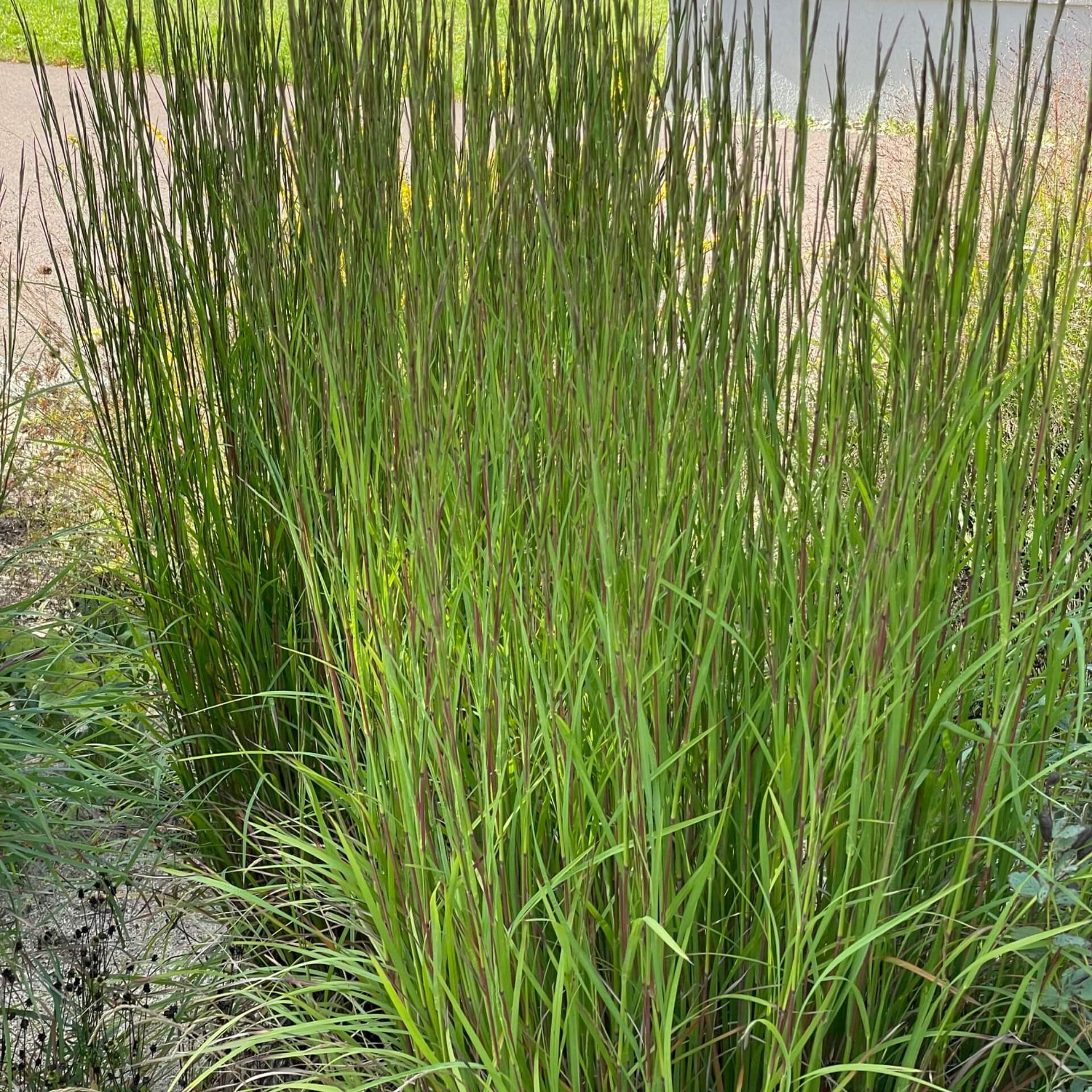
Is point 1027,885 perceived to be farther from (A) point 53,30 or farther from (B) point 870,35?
(A) point 53,30

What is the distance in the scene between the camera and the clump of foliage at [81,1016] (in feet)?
5.80

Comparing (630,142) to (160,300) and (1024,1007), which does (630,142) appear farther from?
(160,300)

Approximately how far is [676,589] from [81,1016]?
1.30 meters

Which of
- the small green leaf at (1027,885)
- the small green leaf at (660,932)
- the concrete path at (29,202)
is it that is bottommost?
the concrete path at (29,202)

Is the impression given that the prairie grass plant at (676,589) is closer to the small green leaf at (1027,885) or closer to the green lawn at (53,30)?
the small green leaf at (1027,885)

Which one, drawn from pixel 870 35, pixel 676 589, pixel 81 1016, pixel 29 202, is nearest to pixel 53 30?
pixel 29 202

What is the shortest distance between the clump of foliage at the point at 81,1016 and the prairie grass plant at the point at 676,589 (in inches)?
12.1

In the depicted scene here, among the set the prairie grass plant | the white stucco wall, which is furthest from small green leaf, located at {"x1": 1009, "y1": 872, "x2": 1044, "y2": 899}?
the white stucco wall

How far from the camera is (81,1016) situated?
5.99 ft

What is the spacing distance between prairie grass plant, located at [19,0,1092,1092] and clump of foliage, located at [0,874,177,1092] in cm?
31

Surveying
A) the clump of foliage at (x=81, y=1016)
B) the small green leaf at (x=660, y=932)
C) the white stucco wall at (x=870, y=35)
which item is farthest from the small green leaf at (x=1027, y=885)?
the white stucco wall at (x=870, y=35)

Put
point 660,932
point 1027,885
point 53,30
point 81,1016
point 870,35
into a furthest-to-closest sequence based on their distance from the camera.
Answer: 1. point 53,30
2. point 870,35
3. point 81,1016
4. point 1027,885
5. point 660,932

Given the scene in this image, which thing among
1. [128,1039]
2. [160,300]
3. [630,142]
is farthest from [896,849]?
[160,300]

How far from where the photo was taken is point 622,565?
1.21 metres
